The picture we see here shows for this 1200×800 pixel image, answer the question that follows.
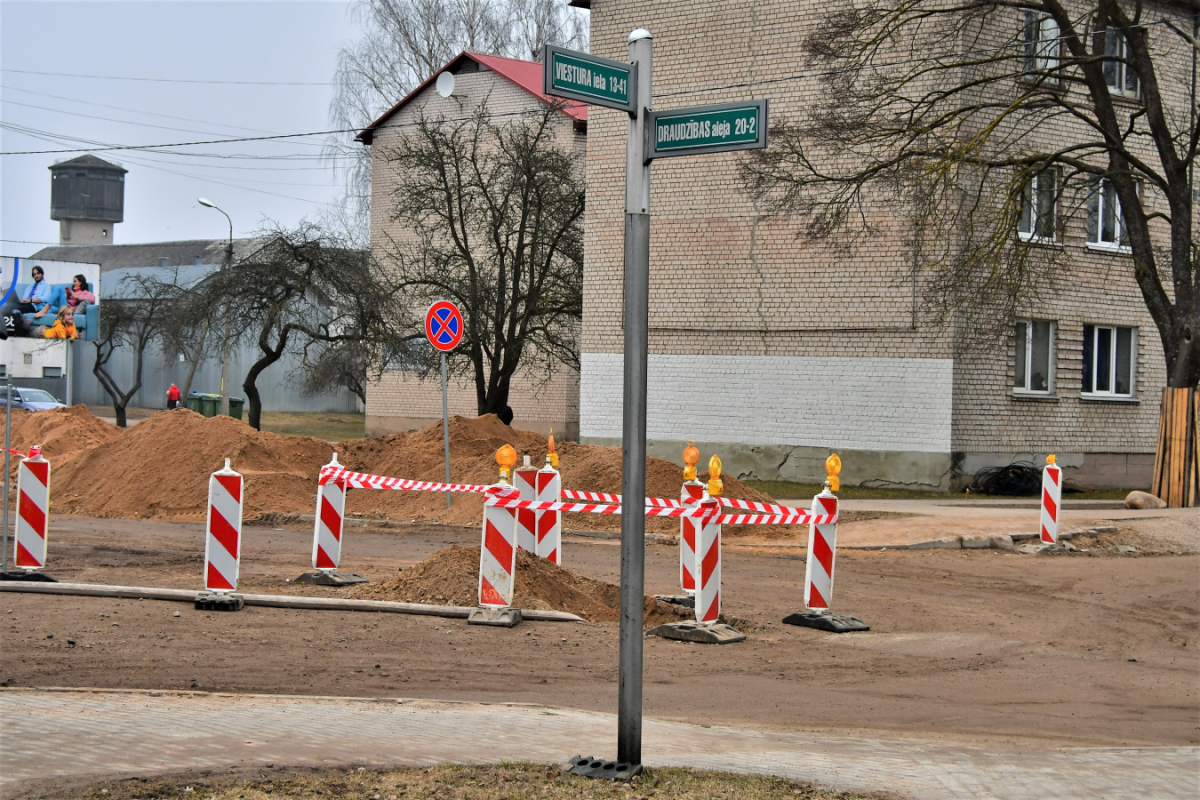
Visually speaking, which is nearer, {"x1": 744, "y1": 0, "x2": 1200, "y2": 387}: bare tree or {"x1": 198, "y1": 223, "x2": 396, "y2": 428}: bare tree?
{"x1": 744, "y1": 0, "x2": 1200, "y2": 387}: bare tree

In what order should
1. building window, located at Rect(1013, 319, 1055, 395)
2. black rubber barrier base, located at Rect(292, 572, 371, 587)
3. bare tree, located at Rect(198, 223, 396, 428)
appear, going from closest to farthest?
black rubber barrier base, located at Rect(292, 572, 371, 587) < building window, located at Rect(1013, 319, 1055, 395) < bare tree, located at Rect(198, 223, 396, 428)

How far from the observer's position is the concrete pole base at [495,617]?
9.45 metres

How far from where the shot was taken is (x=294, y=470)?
22.5 m

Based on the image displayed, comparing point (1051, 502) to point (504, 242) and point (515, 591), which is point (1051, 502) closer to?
point (515, 591)

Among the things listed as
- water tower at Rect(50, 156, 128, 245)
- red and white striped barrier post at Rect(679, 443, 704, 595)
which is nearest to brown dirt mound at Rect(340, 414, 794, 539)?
red and white striped barrier post at Rect(679, 443, 704, 595)

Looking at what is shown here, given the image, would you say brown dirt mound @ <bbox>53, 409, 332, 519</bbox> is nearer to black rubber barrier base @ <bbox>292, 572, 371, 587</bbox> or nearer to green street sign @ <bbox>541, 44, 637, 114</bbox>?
black rubber barrier base @ <bbox>292, 572, 371, 587</bbox>

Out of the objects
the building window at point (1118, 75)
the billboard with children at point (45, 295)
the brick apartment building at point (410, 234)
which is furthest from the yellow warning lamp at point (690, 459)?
the brick apartment building at point (410, 234)

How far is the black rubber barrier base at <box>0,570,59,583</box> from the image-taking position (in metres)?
10.8

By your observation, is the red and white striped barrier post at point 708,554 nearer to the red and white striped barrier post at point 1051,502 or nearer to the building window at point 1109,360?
the red and white striped barrier post at point 1051,502

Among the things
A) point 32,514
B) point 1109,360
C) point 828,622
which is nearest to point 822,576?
point 828,622

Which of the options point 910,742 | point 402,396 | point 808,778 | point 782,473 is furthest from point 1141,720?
point 402,396

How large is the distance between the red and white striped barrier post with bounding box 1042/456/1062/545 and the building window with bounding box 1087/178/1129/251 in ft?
43.8

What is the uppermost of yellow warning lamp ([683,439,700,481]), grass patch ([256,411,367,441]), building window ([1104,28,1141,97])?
building window ([1104,28,1141,97])

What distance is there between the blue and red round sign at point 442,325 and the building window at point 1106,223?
1714cm
